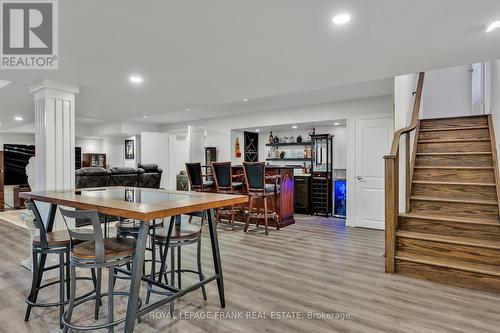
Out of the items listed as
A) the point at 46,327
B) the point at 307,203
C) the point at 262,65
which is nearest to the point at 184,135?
the point at 307,203

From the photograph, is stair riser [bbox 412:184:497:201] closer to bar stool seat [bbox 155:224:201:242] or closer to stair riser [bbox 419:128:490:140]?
stair riser [bbox 419:128:490:140]

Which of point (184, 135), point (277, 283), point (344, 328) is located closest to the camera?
point (344, 328)

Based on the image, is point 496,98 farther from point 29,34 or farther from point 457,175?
point 29,34

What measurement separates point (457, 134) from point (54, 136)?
547 cm

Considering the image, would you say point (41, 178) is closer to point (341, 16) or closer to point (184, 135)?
point (341, 16)

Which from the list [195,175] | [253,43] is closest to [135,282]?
[253,43]

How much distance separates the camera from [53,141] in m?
3.25

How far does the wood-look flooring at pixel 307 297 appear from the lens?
7.16 ft

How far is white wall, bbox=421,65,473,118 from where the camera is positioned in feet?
19.2

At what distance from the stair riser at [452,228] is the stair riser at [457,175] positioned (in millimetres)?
831

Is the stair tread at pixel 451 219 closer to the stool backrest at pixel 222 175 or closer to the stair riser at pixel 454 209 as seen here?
the stair riser at pixel 454 209

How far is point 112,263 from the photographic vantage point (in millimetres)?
1841

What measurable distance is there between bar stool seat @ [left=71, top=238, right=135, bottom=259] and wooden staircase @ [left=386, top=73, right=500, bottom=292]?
2630 millimetres

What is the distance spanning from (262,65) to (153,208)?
176cm
